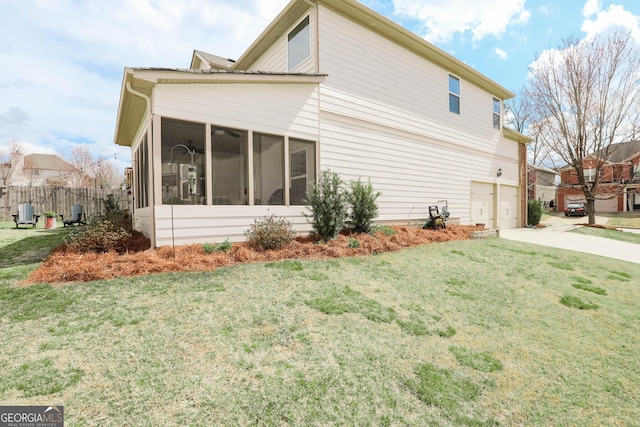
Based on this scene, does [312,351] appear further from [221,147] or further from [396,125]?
[396,125]

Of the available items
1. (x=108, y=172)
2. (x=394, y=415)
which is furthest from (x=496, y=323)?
(x=108, y=172)

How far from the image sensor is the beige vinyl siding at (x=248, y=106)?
222 inches

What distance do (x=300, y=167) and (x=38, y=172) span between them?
4879 cm

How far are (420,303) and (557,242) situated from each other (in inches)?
364

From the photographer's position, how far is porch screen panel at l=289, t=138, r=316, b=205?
23.9ft

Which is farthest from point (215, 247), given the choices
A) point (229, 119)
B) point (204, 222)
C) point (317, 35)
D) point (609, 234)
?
point (609, 234)

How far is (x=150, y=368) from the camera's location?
225 centimetres

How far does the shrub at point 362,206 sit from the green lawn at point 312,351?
2552mm

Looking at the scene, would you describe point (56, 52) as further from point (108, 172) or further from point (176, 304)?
point (108, 172)

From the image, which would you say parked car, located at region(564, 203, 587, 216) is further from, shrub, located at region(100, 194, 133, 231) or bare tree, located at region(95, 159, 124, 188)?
bare tree, located at region(95, 159, 124, 188)

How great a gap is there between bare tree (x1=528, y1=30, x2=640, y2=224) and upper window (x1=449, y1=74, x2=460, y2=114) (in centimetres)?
861

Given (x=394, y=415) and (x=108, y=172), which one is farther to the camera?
(x=108, y=172)
